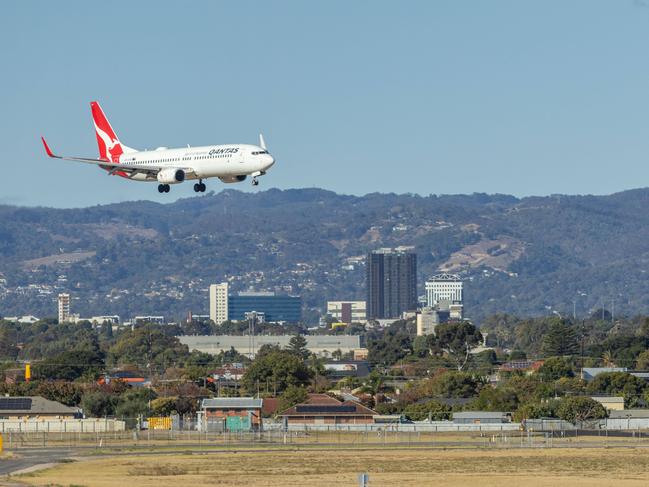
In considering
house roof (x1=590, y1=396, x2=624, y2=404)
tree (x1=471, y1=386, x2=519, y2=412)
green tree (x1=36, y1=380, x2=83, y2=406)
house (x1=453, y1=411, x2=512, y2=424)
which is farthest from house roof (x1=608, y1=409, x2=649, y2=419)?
green tree (x1=36, y1=380, x2=83, y2=406)

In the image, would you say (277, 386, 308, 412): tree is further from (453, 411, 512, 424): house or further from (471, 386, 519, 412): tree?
(471, 386, 519, 412): tree

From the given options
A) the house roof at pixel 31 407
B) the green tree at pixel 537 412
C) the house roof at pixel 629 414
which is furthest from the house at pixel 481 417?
the house roof at pixel 31 407

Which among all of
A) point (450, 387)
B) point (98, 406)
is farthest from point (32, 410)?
point (450, 387)

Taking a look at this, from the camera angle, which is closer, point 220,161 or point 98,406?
point 220,161

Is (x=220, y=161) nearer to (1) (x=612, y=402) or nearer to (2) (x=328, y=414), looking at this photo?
(2) (x=328, y=414)

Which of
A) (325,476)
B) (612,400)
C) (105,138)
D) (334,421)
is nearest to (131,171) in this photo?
(105,138)

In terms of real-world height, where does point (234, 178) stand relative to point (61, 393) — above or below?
above
